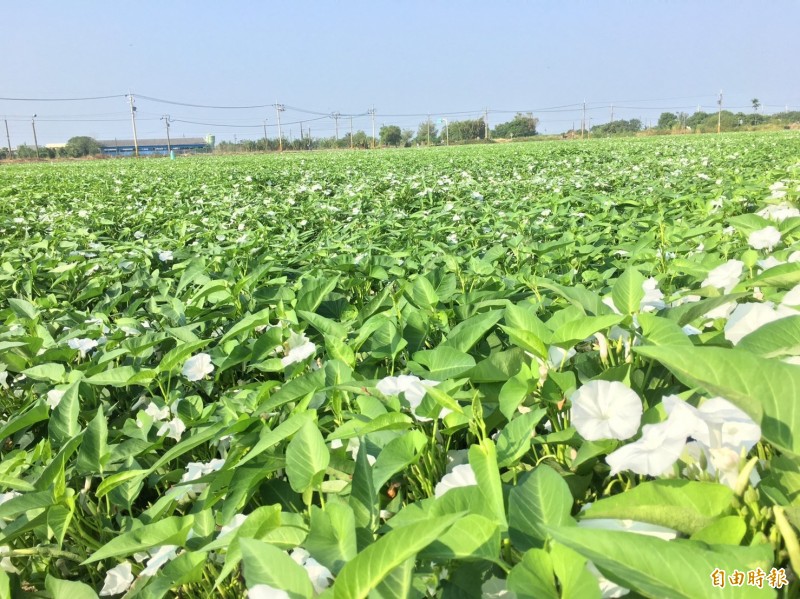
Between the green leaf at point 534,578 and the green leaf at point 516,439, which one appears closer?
the green leaf at point 534,578

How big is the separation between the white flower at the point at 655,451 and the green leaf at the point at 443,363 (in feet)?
1.50

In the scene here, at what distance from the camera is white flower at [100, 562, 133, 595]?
99 centimetres

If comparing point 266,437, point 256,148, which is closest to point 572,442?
point 266,437

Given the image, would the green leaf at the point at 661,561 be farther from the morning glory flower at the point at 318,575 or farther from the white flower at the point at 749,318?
the white flower at the point at 749,318

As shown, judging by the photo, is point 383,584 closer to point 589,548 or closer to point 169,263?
point 589,548

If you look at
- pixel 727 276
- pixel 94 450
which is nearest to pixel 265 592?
pixel 94 450

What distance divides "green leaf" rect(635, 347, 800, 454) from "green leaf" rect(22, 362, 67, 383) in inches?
61.7

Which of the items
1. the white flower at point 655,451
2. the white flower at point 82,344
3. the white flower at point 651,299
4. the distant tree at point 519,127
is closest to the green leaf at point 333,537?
the white flower at point 655,451

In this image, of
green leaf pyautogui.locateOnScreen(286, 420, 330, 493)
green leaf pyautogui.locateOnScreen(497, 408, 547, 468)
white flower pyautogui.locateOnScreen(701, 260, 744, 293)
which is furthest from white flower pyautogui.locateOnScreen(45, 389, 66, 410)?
white flower pyautogui.locateOnScreen(701, 260, 744, 293)

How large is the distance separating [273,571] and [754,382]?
567 millimetres

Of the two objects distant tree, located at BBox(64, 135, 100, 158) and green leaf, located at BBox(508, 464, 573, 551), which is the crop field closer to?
green leaf, located at BBox(508, 464, 573, 551)

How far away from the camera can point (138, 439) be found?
1.25m

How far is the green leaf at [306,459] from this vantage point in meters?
0.85

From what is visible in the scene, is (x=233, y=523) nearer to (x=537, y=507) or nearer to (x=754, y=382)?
(x=537, y=507)
